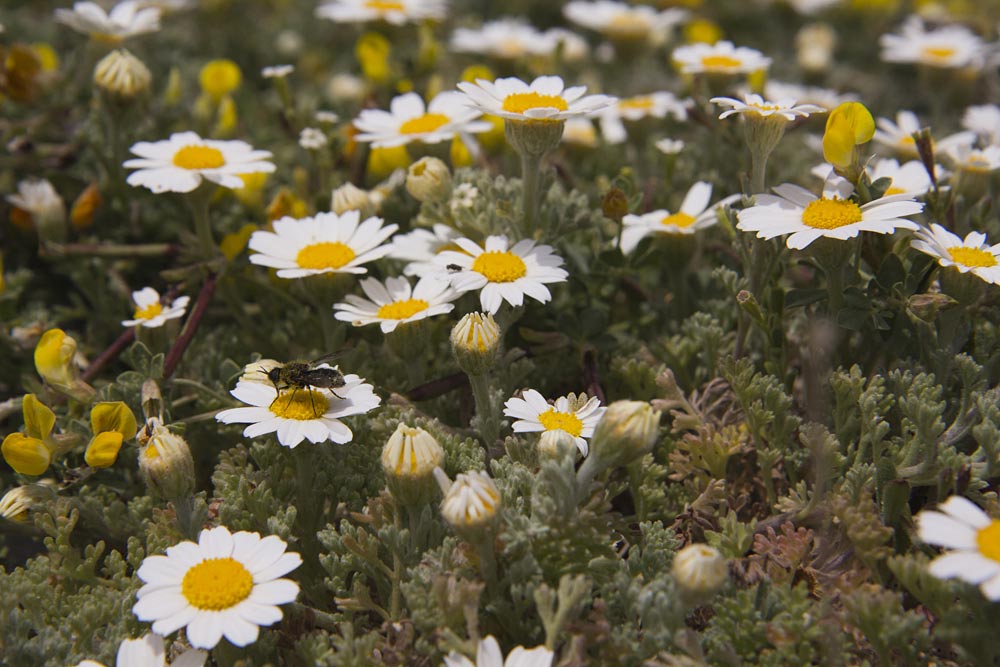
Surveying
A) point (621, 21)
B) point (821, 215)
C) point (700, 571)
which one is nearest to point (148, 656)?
point (700, 571)

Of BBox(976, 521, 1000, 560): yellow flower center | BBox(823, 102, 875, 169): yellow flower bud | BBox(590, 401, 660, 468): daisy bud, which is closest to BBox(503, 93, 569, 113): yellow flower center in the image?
BBox(823, 102, 875, 169): yellow flower bud

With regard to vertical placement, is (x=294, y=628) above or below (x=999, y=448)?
below

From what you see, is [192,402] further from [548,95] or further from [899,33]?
[899,33]

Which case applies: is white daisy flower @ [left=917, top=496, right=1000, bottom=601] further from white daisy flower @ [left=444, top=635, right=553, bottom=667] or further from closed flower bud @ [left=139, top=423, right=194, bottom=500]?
closed flower bud @ [left=139, top=423, right=194, bottom=500]

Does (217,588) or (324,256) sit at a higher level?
(324,256)

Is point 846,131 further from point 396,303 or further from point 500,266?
point 396,303

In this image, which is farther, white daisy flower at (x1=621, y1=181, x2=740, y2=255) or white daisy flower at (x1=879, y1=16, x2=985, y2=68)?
white daisy flower at (x1=879, y1=16, x2=985, y2=68)

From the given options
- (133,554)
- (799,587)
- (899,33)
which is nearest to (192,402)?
(133,554)
